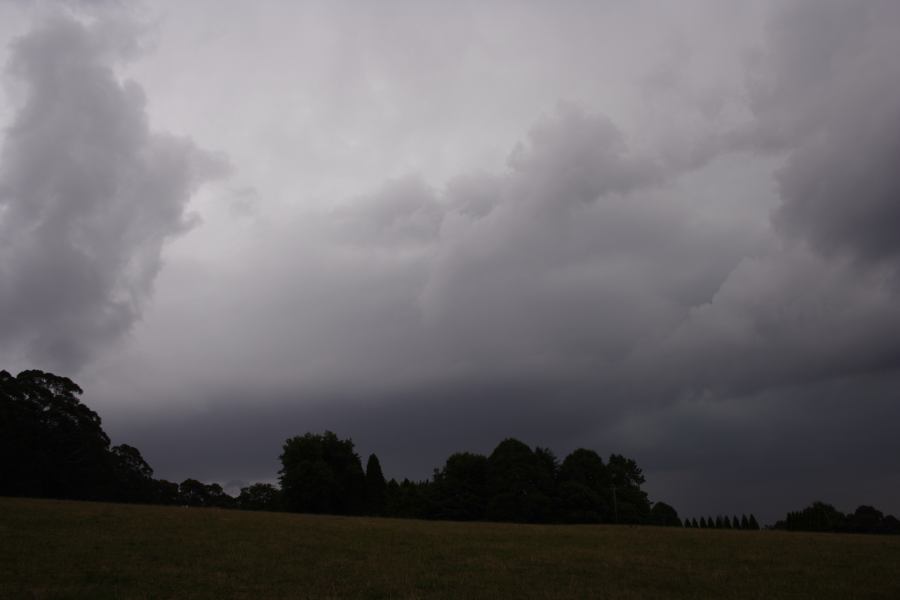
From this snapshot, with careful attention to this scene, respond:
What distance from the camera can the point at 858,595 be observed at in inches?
933

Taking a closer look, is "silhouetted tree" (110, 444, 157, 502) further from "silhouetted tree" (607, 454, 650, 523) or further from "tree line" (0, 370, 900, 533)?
"silhouetted tree" (607, 454, 650, 523)

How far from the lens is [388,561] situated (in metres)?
30.0

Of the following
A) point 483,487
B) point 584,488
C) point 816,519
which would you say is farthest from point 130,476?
point 816,519

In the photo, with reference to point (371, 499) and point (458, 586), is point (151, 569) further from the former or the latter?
point (371, 499)

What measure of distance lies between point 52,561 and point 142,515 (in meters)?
17.9

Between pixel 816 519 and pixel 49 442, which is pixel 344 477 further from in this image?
pixel 816 519

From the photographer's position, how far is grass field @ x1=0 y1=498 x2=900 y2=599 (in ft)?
76.2

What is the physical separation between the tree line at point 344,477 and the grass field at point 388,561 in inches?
1477

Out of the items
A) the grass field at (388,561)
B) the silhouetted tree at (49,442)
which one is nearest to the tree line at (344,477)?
the silhouetted tree at (49,442)

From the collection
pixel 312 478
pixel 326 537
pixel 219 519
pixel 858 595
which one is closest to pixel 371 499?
pixel 312 478

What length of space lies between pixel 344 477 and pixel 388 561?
2687 inches

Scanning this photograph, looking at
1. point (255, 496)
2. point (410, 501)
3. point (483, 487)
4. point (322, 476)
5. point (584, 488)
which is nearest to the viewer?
point (322, 476)

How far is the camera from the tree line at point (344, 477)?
7731cm

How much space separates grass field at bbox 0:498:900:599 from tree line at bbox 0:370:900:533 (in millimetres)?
37519
